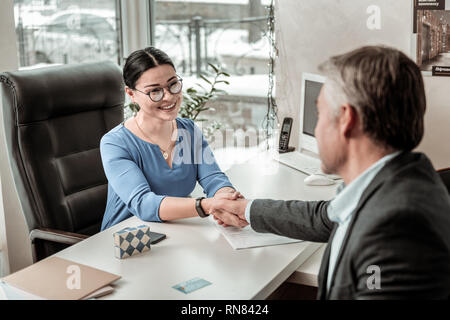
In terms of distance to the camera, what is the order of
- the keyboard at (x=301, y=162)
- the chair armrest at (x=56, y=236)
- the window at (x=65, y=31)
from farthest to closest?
1. the window at (x=65, y=31)
2. the keyboard at (x=301, y=162)
3. the chair armrest at (x=56, y=236)

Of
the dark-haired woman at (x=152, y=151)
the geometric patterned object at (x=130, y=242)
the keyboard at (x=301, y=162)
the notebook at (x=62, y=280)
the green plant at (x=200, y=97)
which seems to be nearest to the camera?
the notebook at (x=62, y=280)

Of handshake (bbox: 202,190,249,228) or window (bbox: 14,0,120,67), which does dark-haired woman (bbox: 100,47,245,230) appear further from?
window (bbox: 14,0,120,67)

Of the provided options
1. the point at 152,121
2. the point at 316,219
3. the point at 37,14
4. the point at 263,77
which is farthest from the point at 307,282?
the point at 37,14

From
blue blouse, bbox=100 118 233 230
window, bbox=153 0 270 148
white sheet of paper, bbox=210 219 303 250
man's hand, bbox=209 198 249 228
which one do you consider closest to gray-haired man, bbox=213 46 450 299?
white sheet of paper, bbox=210 219 303 250

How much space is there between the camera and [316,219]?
5.27 feet

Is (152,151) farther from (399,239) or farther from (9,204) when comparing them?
(399,239)

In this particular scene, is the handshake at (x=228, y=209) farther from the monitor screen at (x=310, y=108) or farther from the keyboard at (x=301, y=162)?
the monitor screen at (x=310, y=108)

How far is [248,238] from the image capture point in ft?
5.60

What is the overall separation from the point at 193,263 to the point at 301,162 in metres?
1.22

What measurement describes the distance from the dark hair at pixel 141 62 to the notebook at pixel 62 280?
0.84 m

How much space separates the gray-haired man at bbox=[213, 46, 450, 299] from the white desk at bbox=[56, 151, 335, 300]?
0.25 meters

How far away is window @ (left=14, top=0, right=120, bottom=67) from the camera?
2934 mm

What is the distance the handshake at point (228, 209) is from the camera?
1.77m

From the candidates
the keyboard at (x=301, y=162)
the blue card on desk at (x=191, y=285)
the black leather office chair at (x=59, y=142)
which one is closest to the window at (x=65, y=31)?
the black leather office chair at (x=59, y=142)
